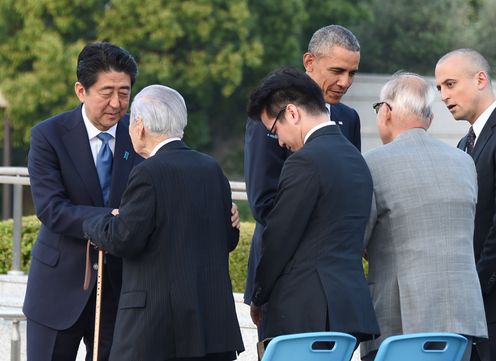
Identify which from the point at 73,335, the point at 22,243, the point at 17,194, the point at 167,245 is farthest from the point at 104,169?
the point at 22,243

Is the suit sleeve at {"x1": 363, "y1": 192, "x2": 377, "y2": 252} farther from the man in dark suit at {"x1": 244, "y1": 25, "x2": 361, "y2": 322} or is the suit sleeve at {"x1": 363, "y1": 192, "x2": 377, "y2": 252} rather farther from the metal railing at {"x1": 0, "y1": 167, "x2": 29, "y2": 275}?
the metal railing at {"x1": 0, "y1": 167, "x2": 29, "y2": 275}

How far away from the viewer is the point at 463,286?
4.57 m

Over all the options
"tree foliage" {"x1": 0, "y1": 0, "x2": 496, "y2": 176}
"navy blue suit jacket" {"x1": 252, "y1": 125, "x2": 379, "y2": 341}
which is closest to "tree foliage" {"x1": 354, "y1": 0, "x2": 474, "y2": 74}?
"tree foliage" {"x1": 0, "y1": 0, "x2": 496, "y2": 176}

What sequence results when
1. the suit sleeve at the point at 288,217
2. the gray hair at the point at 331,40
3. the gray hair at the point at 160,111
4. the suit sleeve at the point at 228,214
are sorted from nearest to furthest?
the suit sleeve at the point at 288,217
the gray hair at the point at 160,111
the suit sleeve at the point at 228,214
the gray hair at the point at 331,40

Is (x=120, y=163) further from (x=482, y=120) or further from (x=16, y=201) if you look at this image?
(x=16, y=201)

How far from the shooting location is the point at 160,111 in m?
4.45

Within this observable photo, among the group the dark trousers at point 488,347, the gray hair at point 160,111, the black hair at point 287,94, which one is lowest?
the dark trousers at point 488,347

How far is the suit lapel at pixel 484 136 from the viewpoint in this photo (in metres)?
5.16

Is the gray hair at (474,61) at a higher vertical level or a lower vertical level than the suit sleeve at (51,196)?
higher

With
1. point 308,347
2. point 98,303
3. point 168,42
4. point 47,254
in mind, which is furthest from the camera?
point 168,42

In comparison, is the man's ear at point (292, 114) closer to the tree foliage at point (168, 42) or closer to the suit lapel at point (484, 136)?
the suit lapel at point (484, 136)

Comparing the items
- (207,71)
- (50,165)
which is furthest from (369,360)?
(207,71)

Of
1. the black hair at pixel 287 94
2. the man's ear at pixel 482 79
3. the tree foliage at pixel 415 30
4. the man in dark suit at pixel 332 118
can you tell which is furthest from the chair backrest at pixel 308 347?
the tree foliage at pixel 415 30

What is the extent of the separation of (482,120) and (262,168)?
1.09 metres
